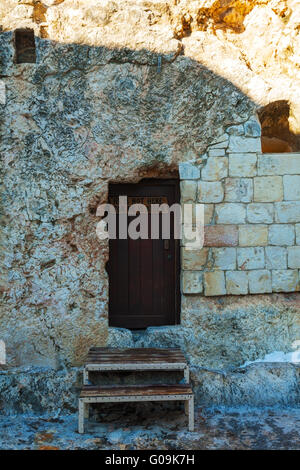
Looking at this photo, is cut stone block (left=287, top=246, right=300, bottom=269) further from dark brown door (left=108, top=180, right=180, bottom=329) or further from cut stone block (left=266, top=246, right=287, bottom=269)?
dark brown door (left=108, top=180, right=180, bottom=329)

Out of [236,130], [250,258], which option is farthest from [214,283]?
[236,130]

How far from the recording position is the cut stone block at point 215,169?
3.93 meters

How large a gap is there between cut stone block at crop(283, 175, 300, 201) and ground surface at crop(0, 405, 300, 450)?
1.94m

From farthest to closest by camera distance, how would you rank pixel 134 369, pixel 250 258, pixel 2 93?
pixel 250 258
pixel 2 93
pixel 134 369

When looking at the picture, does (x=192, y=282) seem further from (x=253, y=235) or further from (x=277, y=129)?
(x=277, y=129)

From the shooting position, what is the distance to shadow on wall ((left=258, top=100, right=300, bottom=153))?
4133 millimetres

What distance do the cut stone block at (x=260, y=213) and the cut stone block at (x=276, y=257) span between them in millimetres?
267

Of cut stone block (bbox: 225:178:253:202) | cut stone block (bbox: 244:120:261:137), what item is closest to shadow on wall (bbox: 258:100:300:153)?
cut stone block (bbox: 244:120:261:137)

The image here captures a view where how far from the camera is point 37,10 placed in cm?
387

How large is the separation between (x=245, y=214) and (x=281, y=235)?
0.40 metres

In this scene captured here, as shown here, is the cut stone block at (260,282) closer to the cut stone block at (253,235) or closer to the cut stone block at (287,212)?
the cut stone block at (253,235)

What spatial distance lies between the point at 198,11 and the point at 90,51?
3.65ft

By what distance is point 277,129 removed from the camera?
4.49m
